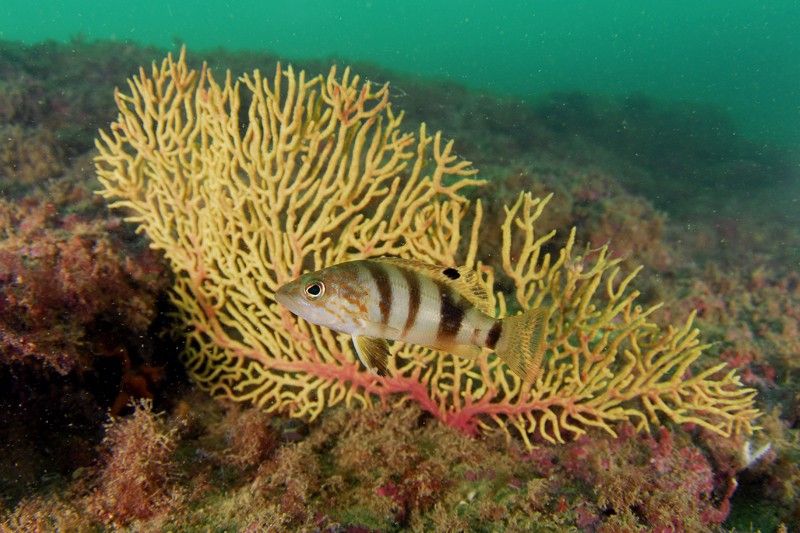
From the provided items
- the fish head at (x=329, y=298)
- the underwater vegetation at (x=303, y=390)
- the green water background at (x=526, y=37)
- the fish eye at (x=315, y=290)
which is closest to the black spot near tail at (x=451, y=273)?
the fish head at (x=329, y=298)

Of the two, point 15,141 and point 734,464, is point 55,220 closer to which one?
point 15,141

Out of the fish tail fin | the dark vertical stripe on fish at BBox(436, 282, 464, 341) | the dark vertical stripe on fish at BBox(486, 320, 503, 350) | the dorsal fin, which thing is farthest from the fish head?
the fish tail fin

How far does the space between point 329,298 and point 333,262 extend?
1337mm

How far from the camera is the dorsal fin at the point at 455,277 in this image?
2.50 metres

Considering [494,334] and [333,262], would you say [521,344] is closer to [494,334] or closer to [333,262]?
[494,334]

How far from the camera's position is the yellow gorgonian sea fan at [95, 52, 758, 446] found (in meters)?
3.62

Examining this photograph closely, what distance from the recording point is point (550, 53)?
364 feet

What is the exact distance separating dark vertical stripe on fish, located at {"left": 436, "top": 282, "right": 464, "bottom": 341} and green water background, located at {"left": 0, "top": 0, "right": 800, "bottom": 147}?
1543 inches

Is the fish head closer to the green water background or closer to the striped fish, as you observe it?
the striped fish

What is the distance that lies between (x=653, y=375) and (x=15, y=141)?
1164 centimetres

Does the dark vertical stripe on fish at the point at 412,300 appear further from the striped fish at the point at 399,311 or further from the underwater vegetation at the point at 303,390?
the underwater vegetation at the point at 303,390

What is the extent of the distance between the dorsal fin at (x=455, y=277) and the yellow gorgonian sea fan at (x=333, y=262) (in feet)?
2.87

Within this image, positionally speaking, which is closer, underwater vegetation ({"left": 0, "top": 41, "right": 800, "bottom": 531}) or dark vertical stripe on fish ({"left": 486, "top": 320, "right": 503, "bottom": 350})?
dark vertical stripe on fish ({"left": 486, "top": 320, "right": 503, "bottom": 350})

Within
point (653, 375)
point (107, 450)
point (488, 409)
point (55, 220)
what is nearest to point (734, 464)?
point (653, 375)
